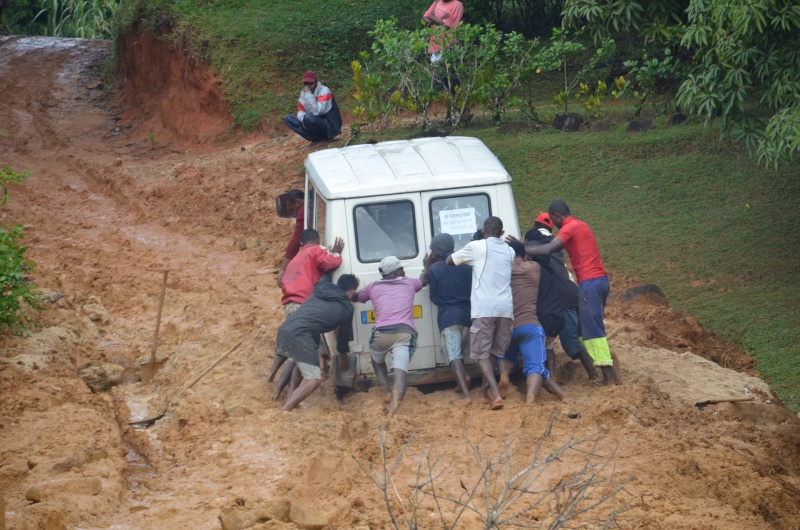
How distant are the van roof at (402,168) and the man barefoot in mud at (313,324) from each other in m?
0.73

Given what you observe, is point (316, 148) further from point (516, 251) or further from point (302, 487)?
point (302, 487)

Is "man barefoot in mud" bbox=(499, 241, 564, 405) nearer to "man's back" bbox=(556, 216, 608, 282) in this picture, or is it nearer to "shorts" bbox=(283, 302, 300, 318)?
"man's back" bbox=(556, 216, 608, 282)

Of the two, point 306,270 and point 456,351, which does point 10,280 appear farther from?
point 456,351

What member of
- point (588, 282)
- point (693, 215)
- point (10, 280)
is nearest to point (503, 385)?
point (588, 282)

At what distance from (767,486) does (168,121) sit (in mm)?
15108

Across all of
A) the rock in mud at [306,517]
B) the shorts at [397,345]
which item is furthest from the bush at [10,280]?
the rock in mud at [306,517]

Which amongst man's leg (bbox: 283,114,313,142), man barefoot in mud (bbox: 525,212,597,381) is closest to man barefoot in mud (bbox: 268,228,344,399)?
man barefoot in mud (bbox: 525,212,597,381)

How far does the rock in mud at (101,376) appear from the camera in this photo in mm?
8586

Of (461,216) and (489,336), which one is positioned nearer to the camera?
(489,336)

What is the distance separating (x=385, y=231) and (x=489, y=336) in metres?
1.18

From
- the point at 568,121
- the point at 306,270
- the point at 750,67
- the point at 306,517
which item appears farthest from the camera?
the point at 568,121

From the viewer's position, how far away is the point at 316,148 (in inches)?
573

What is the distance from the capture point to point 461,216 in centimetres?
775

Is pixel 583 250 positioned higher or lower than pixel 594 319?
higher
